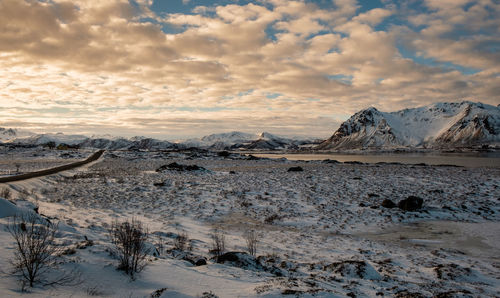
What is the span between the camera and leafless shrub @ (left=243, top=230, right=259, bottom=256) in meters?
8.54

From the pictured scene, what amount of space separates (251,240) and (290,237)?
182 centimetres

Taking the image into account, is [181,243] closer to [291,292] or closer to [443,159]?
[291,292]

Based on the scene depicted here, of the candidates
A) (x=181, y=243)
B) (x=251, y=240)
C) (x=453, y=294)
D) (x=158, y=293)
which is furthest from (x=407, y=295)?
(x=181, y=243)

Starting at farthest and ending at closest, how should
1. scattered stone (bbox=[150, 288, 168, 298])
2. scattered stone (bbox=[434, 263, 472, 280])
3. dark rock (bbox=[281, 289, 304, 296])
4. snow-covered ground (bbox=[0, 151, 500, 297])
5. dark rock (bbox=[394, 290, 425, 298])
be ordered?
scattered stone (bbox=[434, 263, 472, 280])
dark rock (bbox=[394, 290, 425, 298])
snow-covered ground (bbox=[0, 151, 500, 297])
dark rock (bbox=[281, 289, 304, 296])
scattered stone (bbox=[150, 288, 168, 298])

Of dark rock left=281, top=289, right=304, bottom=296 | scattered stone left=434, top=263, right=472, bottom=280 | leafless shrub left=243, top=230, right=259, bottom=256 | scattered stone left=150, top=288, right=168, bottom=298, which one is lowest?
leafless shrub left=243, top=230, right=259, bottom=256

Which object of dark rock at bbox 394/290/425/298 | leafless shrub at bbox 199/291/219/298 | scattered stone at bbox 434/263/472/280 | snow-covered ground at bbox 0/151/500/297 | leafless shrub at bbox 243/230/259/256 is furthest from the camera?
leafless shrub at bbox 243/230/259/256

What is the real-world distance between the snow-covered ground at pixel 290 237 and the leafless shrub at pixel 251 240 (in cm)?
23

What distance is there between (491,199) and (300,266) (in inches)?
652

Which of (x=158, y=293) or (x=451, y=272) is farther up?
(x=158, y=293)

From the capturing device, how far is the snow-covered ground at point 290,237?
17.6ft

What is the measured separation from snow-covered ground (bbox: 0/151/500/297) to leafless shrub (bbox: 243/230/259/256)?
0.23 metres

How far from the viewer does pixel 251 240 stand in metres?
9.68

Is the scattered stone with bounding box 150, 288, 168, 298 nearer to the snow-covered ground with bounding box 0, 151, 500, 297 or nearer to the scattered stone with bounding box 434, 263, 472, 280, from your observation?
the snow-covered ground with bounding box 0, 151, 500, 297

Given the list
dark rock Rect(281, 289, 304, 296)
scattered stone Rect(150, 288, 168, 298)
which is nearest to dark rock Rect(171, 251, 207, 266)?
scattered stone Rect(150, 288, 168, 298)
